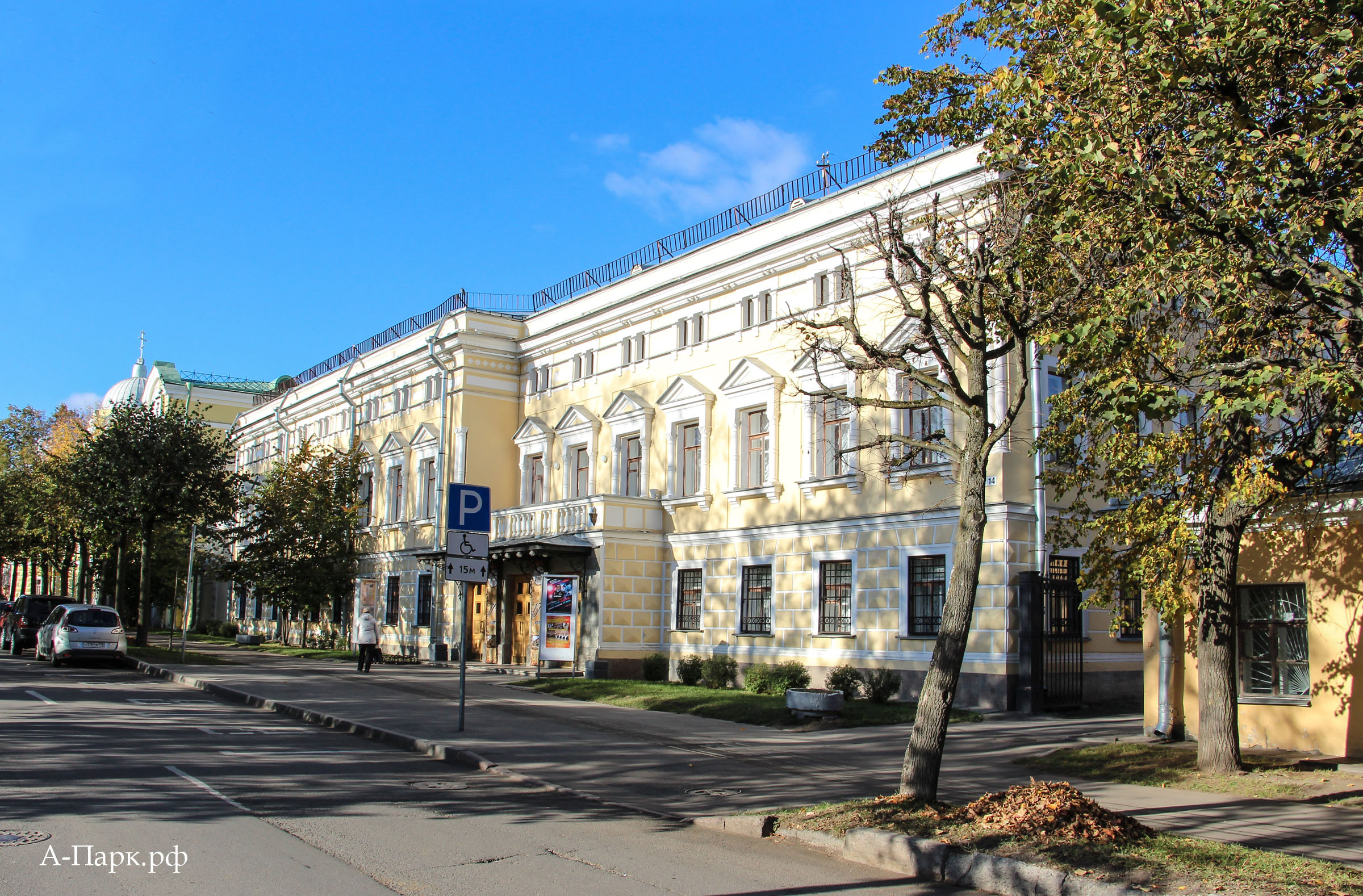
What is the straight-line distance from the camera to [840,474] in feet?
76.2

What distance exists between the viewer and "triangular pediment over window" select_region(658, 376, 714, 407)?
26781mm

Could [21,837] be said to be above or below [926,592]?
below

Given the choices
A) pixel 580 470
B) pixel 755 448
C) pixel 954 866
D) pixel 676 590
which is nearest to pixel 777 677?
pixel 676 590

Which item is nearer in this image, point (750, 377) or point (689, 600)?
point (750, 377)

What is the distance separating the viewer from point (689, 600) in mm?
27422

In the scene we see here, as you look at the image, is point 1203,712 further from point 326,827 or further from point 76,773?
point 76,773

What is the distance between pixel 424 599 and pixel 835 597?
17973 mm

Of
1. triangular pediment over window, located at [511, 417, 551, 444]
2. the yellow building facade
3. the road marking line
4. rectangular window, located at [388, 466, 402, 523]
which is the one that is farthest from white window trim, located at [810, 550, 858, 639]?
rectangular window, located at [388, 466, 402, 523]

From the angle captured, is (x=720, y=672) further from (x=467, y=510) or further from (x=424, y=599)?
(x=424, y=599)

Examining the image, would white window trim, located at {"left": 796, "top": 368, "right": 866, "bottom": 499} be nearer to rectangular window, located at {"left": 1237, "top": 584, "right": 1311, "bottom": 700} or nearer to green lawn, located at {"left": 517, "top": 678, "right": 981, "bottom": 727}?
green lawn, located at {"left": 517, "top": 678, "right": 981, "bottom": 727}

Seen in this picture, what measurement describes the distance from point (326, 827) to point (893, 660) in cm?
1460

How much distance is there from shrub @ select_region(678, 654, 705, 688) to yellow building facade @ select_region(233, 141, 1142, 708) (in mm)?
749

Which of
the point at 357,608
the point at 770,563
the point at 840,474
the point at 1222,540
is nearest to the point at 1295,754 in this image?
the point at 1222,540

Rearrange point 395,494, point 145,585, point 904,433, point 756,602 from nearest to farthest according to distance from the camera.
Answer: point 904,433 → point 756,602 → point 145,585 → point 395,494
